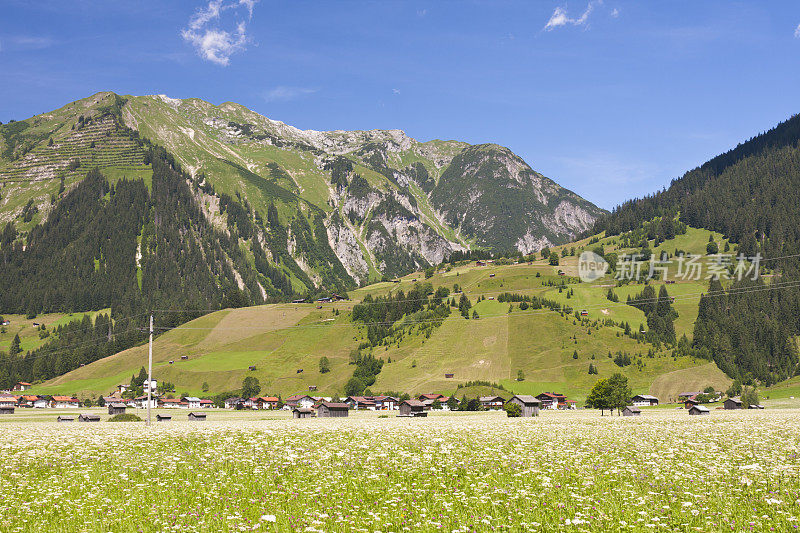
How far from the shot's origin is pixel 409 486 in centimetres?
1858

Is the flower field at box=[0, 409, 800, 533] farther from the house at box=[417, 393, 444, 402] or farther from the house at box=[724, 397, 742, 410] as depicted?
the house at box=[417, 393, 444, 402]

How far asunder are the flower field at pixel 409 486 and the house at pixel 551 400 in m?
148

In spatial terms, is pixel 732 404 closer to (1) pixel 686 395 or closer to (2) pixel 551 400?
(1) pixel 686 395

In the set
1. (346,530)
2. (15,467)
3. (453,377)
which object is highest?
(346,530)

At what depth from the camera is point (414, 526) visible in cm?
1328

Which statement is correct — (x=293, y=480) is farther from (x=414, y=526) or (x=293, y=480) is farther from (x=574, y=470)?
(x=574, y=470)

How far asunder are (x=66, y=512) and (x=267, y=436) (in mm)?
20452

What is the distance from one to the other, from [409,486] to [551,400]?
168026 mm

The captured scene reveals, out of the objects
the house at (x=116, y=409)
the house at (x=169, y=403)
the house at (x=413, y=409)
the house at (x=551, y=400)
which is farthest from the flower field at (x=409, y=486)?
the house at (x=169, y=403)

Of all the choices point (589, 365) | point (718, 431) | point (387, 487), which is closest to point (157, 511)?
point (387, 487)

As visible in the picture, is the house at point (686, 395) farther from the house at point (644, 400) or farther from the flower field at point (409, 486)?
the flower field at point (409, 486)

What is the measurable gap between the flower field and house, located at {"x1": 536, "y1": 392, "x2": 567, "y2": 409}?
148 meters

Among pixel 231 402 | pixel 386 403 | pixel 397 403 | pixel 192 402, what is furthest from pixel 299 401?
pixel 192 402

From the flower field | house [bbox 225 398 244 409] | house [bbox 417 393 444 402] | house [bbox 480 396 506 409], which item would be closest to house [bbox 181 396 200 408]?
house [bbox 225 398 244 409]
